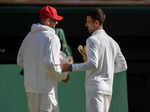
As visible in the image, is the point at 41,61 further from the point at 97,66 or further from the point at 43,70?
the point at 97,66

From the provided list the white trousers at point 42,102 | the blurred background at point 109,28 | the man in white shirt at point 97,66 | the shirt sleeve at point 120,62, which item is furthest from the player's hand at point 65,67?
the blurred background at point 109,28

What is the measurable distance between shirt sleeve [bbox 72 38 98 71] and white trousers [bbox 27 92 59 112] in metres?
0.40

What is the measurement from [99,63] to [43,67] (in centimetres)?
58

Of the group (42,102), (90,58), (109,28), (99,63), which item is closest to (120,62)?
(99,63)

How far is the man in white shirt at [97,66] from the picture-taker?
16.8 ft

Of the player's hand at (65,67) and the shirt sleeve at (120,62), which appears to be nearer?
the player's hand at (65,67)

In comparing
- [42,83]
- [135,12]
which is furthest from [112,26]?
[42,83]

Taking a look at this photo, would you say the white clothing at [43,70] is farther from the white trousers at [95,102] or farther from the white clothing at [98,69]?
the white trousers at [95,102]

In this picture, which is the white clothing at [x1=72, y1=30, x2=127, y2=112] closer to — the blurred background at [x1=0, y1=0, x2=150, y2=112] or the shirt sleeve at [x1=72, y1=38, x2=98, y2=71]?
the shirt sleeve at [x1=72, y1=38, x2=98, y2=71]

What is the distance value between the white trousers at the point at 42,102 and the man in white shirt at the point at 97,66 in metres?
0.34

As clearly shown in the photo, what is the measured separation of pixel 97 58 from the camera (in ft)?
16.9

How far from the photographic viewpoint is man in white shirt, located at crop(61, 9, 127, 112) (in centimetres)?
512

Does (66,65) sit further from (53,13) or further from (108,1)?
(108,1)

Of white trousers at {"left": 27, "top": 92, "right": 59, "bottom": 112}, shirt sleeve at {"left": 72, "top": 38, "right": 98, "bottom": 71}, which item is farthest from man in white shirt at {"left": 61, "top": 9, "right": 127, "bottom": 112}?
white trousers at {"left": 27, "top": 92, "right": 59, "bottom": 112}
